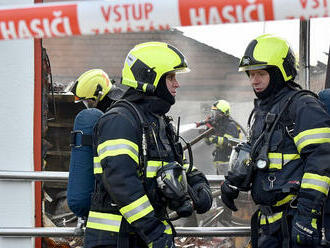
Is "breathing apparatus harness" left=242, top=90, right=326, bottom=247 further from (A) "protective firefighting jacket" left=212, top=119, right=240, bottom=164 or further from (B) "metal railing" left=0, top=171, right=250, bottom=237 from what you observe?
(A) "protective firefighting jacket" left=212, top=119, right=240, bottom=164

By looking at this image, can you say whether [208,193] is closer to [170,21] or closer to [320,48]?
[170,21]

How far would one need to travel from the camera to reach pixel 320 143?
3.28 m

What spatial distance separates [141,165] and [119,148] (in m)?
0.19

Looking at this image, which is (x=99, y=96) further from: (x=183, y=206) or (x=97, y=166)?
(x=183, y=206)

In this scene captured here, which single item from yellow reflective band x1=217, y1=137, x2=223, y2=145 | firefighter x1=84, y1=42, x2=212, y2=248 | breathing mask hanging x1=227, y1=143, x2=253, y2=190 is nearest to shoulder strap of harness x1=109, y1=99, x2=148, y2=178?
firefighter x1=84, y1=42, x2=212, y2=248

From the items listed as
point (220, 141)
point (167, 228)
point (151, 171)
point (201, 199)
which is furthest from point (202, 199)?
point (220, 141)

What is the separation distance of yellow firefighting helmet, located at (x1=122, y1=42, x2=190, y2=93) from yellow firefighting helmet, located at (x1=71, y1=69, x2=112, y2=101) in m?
1.17

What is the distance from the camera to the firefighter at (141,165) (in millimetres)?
3135

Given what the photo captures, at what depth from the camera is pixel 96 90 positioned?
4723mm

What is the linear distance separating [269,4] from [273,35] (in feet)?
5.88

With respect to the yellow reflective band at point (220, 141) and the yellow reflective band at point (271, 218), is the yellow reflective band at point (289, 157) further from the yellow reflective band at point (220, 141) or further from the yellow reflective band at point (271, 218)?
the yellow reflective band at point (220, 141)

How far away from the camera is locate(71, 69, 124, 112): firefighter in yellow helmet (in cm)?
462

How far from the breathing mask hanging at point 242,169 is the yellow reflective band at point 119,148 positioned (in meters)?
0.71

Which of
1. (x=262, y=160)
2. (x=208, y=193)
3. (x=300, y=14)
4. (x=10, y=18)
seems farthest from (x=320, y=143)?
(x=10, y=18)
